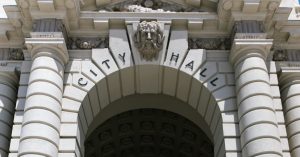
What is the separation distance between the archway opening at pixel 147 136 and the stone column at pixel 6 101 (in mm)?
4927

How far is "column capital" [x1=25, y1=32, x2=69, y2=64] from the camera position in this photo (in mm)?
20328

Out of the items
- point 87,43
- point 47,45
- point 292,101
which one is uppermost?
point 87,43

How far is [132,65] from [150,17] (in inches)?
85.3

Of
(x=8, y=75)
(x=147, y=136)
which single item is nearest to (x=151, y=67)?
(x=8, y=75)

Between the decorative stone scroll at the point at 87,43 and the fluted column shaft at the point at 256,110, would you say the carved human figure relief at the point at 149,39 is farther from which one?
the fluted column shaft at the point at 256,110

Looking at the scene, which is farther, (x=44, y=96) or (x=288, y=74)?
(x=288, y=74)

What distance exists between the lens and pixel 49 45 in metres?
20.4

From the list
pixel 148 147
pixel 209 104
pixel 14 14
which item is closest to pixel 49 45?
pixel 14 14

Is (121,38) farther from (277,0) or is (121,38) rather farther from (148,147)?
(148,147)

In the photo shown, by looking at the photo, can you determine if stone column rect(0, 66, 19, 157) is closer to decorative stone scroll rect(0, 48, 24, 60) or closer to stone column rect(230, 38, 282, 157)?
decorative stone scroll rect(0, 48, 24, 60)

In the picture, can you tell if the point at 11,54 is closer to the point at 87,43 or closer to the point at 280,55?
the point at 87,43

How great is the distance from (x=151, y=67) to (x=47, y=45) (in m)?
4.07

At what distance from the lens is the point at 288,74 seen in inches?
858

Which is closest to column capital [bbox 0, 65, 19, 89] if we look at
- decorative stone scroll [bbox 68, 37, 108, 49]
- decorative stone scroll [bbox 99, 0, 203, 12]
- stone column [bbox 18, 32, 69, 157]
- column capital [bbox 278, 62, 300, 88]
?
stone column [bbox 18, 32, 69, 157]
